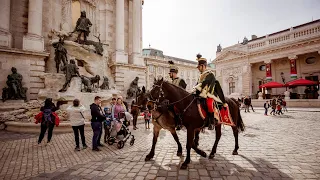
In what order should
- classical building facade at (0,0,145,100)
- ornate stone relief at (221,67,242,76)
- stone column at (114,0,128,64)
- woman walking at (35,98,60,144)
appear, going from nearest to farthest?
1. woman walking at (35,98,60,144)
2. classical building facade at (0,0,145,100)
3. stone column at (114,0,128,64)
4. ornate stone relief at (221,67,242,76)

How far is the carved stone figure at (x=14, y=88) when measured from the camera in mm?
11700

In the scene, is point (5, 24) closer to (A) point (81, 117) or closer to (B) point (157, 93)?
(A) point (81, 117)

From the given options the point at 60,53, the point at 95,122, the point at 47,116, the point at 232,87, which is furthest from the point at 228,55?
the point at 47,116

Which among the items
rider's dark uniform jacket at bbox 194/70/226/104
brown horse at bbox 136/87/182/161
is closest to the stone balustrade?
rider's dark uniform jacket at bbox 194/70/226/104

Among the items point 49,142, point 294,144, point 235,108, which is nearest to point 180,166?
point 235,108

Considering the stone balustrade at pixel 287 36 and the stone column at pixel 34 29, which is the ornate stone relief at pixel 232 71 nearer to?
the stone balustrade at pixel 287 36

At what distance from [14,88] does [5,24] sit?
5537mm

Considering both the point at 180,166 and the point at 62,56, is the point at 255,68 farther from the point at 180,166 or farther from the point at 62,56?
the point at 180,166

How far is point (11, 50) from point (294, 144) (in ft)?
58.8

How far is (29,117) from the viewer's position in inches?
393

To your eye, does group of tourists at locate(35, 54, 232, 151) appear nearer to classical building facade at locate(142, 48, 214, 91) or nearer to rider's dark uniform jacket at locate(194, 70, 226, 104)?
rider's dark uniform jacket at locate(194, 70, 226, 104)

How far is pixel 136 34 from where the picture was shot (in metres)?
21.4

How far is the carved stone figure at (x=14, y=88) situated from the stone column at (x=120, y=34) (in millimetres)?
8915

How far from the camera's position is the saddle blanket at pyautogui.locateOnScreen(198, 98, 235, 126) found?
14.6 feet
